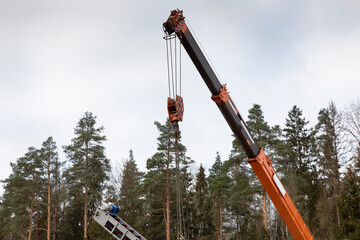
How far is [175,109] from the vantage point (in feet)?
26.0

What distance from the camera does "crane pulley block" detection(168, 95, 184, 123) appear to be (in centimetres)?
790

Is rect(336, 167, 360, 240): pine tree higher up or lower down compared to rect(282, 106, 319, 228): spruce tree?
lower down

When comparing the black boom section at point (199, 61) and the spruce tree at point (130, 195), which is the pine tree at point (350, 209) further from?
the spruce tree at point (130, 195)

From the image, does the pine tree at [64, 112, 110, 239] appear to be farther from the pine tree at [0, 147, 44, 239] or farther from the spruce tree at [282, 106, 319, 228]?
the spruce tree at [282, 106, 319, 228]

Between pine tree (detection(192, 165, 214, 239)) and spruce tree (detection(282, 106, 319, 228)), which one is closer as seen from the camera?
spruce tree (detection(282, 106, 319, 228))

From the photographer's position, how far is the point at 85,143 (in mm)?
29766

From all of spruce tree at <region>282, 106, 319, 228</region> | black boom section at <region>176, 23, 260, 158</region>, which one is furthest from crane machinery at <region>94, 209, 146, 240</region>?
spruce tree at <region>282, 106, 319, 228</region>

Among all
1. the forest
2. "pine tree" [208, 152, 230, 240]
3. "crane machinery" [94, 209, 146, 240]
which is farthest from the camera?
"pine tree" [208, 152, 230, 240]

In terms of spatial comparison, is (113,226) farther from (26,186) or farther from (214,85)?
(26,186)

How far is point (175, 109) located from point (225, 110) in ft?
4.39

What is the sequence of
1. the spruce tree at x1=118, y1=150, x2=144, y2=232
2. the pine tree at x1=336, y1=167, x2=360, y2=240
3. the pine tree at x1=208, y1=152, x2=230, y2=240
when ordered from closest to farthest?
the pine tree at x1=336, y1=167, x2=360, y2=240 < the pine tree at x1=208, y1=152, x2=230, y2=240 < the spruce tree at x1=118, y1=150, x2=144, y2=232

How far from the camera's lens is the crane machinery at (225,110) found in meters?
7.89

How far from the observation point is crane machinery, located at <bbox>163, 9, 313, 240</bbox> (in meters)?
7.89

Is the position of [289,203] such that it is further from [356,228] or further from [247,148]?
[356,228]
